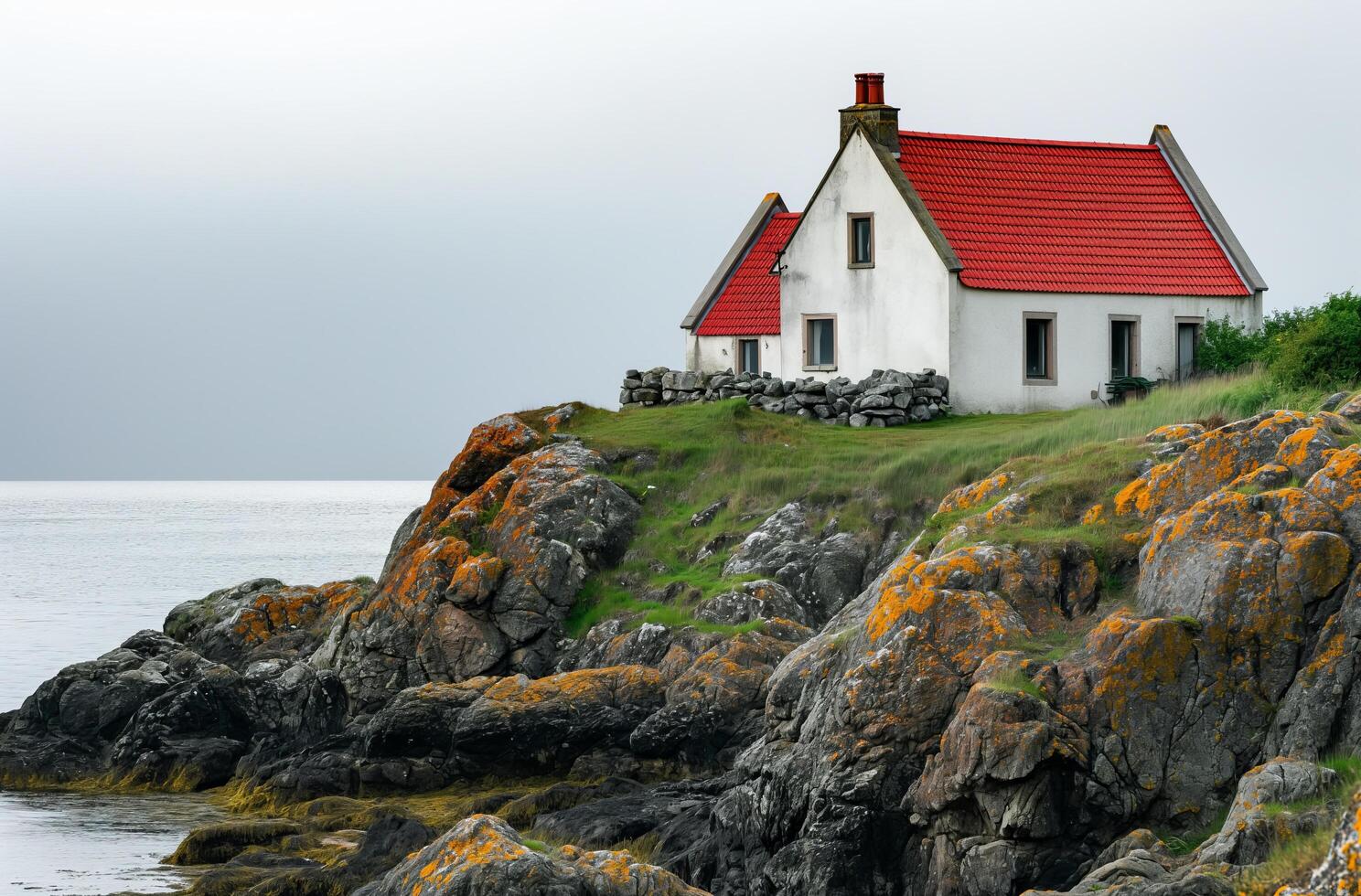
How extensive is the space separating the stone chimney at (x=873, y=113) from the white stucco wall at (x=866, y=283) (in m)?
0.86

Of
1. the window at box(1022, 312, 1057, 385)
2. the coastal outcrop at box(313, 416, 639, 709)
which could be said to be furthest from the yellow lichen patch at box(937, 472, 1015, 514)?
the window at box(1022, 312, 1057, 385)

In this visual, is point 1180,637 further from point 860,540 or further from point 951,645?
point 860,540

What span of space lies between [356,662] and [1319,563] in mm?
18262

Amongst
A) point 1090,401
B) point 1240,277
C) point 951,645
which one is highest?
point 1240,277

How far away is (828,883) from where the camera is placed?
1656cm

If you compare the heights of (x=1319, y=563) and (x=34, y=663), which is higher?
(x=1319, y=563)

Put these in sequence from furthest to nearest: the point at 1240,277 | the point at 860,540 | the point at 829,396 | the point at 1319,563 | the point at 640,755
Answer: the point at 1240,277, the point at 829,396, the point at 860,540, the point at 640,755, the point at 1319,563

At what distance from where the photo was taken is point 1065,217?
137 feet

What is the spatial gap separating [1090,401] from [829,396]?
654 cm

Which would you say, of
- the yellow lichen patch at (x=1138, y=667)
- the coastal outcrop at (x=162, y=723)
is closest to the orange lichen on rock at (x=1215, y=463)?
the yellow lichen patch at (x=1138, y=667)

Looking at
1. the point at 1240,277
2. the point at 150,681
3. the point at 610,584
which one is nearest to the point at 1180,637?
the point at 610,584

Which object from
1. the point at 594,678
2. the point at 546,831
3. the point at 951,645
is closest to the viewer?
the point at 951,645

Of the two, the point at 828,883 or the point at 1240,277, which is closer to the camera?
the point at 828,883

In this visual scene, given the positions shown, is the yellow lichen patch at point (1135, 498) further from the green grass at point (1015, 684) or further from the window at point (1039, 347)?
the window at point (1039, 347)
